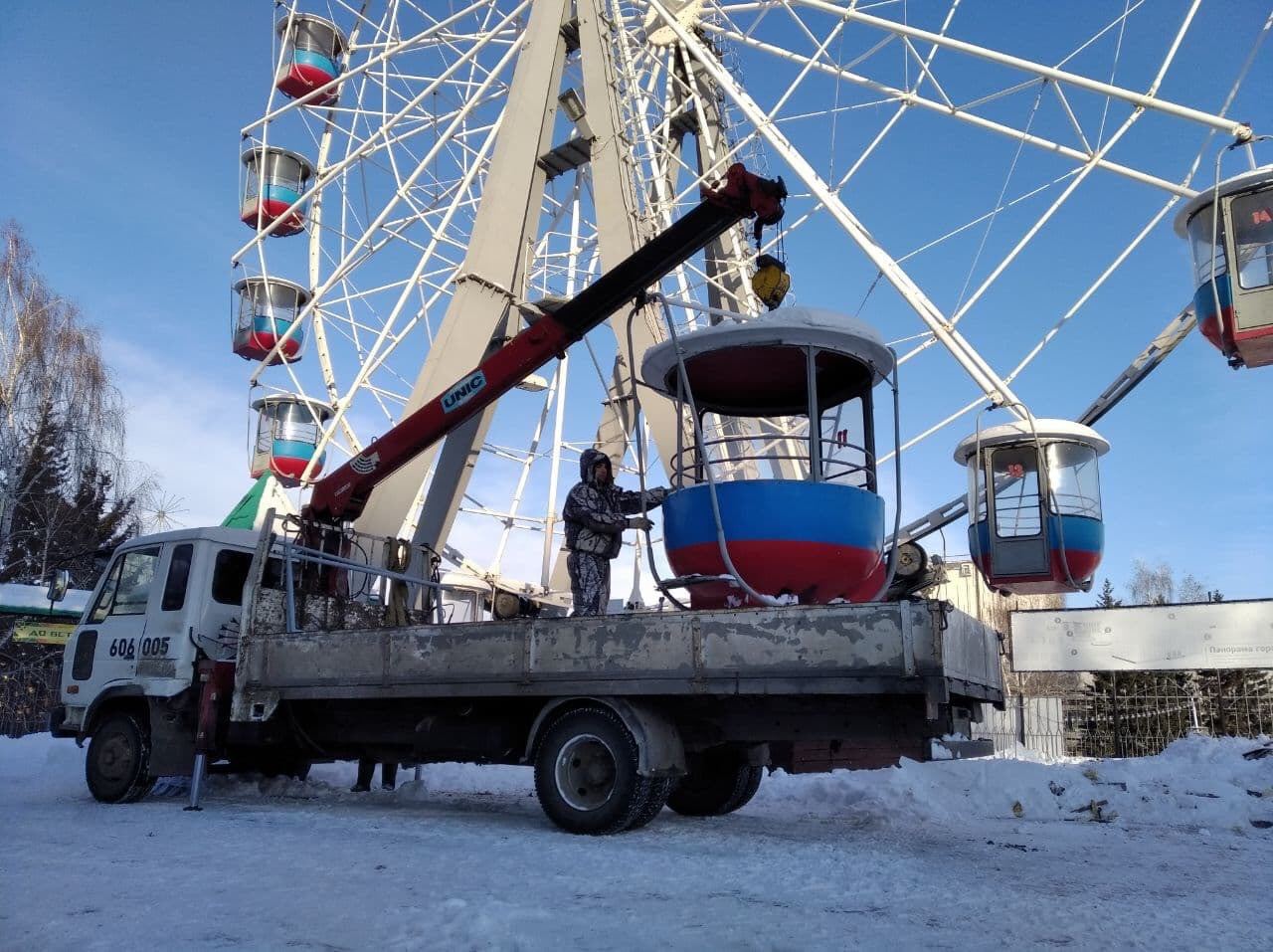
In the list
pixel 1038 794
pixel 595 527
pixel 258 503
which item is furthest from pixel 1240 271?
pixel 258 503

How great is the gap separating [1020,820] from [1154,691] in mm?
14871

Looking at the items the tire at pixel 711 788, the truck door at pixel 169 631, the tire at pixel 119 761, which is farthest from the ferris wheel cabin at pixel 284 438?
the tire at pixel 711 788

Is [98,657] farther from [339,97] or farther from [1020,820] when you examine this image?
[339,97]

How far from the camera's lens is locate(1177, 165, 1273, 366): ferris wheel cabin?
10352mm

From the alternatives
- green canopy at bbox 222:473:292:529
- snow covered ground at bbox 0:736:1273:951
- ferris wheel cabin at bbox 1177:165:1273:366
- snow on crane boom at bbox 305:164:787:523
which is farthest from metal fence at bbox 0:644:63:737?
ferris wheel cabin at bbox 1177:165:1273:366

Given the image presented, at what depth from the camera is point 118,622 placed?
32.2 ft

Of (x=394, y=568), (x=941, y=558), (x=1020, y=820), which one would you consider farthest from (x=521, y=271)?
(x=1020, y=820)

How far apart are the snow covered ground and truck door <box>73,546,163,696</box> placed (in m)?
1.14

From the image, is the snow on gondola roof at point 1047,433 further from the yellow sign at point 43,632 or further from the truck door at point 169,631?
the yellow sign at point 43,632

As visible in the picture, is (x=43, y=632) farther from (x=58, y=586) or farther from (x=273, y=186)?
(x=58, y=586)

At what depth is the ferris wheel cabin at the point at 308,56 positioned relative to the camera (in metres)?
22.4

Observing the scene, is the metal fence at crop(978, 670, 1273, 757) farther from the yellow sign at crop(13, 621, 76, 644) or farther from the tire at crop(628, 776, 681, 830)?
the yellow sign at crop(13, 621, 76, 644)

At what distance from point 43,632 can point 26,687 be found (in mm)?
6206

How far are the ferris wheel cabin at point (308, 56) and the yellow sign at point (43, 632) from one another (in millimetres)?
11775
